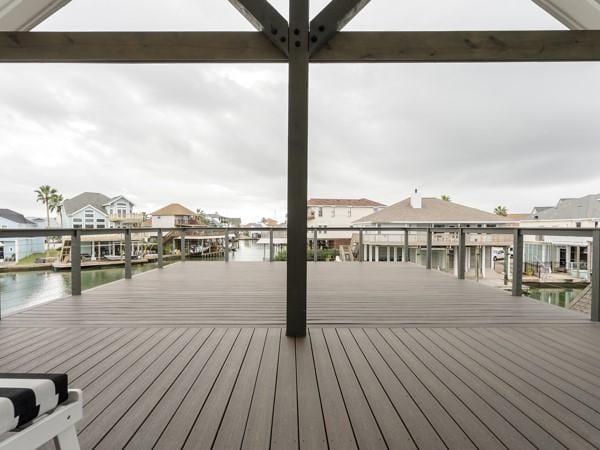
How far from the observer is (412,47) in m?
2.51

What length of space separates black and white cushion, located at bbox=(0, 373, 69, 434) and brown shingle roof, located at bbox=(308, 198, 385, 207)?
2202 cm

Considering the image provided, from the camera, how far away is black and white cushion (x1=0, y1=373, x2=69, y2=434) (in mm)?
774

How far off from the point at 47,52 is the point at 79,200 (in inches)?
1155

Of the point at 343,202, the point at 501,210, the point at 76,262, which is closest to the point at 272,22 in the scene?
the point at 76,262

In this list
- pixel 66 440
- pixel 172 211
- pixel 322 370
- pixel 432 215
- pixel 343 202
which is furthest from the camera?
pixel 172 211

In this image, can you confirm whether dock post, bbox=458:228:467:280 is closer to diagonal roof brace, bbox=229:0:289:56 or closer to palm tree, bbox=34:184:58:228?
diagonal roof brace, bbox=229:0:289:56

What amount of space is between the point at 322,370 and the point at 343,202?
23.0m

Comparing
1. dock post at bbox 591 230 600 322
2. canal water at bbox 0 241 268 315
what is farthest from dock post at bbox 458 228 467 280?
canal water at bbox 0 241 268 315

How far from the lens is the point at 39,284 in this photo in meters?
3.47

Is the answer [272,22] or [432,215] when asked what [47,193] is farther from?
[272,22]

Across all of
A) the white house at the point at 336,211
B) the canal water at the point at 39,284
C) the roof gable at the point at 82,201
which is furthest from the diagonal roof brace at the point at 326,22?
the roof gable at the point at 82,201

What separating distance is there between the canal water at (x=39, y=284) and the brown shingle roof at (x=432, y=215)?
47.4ft

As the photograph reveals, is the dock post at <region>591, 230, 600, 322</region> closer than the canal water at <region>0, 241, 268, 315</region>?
Yes

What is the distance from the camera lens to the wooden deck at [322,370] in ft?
4.13
